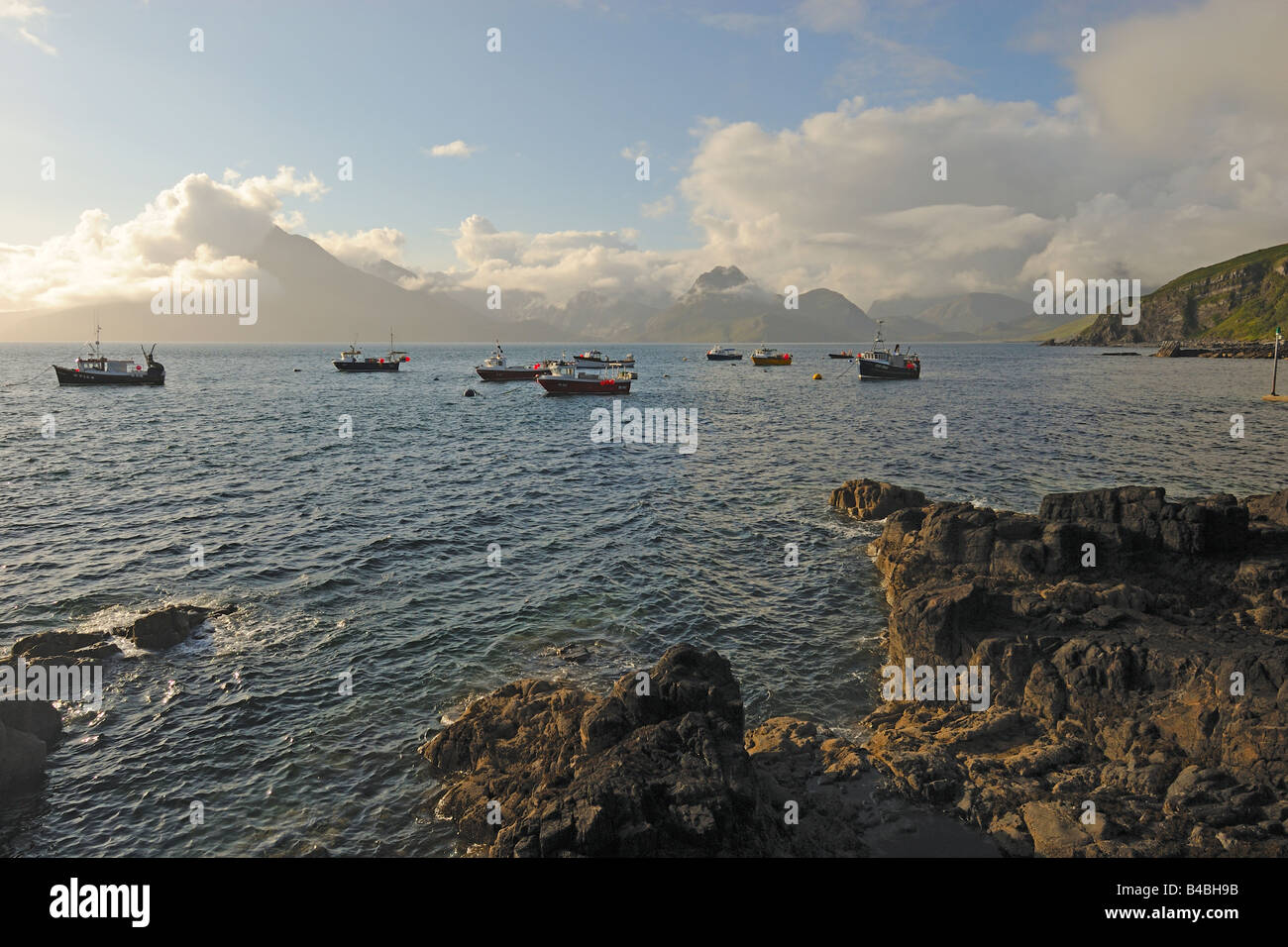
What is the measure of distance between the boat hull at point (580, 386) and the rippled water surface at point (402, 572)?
37.1 metres

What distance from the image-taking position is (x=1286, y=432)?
55594 millimetres

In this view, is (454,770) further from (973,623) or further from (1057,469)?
(1057,469)

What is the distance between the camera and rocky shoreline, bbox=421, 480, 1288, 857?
11.5 meters

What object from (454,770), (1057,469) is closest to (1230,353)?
(1057,469)

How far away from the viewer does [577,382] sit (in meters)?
105

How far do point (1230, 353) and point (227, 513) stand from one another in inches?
8632

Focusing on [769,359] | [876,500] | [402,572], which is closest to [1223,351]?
[769,359]

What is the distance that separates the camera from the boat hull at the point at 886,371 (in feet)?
424

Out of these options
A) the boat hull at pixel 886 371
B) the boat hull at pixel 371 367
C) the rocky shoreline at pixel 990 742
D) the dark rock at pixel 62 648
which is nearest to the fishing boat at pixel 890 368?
the boat hull at pixel 886 371

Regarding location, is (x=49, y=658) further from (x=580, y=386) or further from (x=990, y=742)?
(x=580, y=386)

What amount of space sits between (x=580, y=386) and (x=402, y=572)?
80.3 m

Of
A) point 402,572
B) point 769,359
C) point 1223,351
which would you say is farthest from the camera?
point 769,359

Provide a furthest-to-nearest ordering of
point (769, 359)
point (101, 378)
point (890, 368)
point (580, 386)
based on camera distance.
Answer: point (769, 359)
point (890, 368)
point (101, 378)
point (580, 386)

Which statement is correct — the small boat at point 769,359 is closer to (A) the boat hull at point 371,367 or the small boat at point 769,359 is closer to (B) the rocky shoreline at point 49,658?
(A) the boat hull at point 371,367
